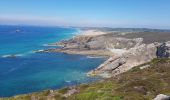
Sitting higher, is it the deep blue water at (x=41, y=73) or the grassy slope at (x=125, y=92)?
the grassy slope at (x=125, y=92)

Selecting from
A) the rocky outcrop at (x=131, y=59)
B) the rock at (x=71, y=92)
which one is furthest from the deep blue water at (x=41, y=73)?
the rock at (x=71, y=92)

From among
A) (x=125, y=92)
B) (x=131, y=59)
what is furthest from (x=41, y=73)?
(x=125, y=92)

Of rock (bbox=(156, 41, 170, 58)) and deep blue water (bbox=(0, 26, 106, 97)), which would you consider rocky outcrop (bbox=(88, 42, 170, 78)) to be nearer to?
rock (bbox=(156, 41, 170, 58))

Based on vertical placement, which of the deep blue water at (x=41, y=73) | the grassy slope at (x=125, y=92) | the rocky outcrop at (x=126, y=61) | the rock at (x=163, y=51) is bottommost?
the deep blue water at (x=41, y=73)

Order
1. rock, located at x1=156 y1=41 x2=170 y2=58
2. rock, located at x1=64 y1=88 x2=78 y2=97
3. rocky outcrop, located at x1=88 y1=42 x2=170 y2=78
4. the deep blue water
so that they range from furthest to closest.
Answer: rock, located at x1=156 y1=41 x2=170 y2=58 < rocky outcrop, located at x1=88 y1=42 x2=170 y2=78 < the deep blue water < rock, located at x1=64 y1=88 x2=78 y2=97

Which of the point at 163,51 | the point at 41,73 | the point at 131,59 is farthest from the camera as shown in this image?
the point at 163,51

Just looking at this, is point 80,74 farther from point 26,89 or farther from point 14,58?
point 14,58

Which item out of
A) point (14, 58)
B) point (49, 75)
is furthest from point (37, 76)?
point (14, 58)

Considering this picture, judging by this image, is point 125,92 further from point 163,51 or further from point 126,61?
point 163,51

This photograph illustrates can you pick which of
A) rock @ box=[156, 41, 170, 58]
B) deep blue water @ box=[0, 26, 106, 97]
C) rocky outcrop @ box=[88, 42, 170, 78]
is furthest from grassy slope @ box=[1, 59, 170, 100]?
rock @ box=[156, 41, 170, 58]

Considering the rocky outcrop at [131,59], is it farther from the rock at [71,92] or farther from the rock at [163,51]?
the rock at [71,92]

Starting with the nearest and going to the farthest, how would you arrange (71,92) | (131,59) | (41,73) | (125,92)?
(125,92)
(71,92)
(41,73)
(131,59)

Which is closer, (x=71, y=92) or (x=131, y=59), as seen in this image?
(x=71, y=92)
